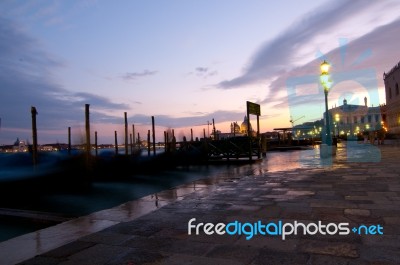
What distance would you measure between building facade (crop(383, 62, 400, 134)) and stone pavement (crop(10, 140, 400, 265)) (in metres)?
48.1

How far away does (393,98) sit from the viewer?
52.9 metres

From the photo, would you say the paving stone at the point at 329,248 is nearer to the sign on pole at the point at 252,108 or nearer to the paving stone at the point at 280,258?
the paving stone at the point at 280,258

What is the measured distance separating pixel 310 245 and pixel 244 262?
38.4 inches

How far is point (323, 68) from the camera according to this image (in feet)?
57.9

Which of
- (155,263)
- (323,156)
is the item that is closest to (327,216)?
(155,263)

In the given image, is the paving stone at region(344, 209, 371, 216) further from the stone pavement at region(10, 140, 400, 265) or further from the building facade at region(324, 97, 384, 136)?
the building facade at region(324, 97, 384, 136)

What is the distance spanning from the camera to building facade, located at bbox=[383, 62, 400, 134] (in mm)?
49550

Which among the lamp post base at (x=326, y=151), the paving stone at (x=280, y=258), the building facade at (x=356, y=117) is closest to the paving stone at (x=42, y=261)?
the paving stone at (x=280, y=258)

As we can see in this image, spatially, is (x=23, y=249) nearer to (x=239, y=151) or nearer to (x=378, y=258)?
(x=378, y=258)

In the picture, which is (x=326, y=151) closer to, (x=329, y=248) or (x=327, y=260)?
(x=329, y=248)

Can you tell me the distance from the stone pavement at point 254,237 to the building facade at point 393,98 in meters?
48.1

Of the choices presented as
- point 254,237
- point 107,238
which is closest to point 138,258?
point 107,238

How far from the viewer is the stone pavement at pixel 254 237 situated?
370 cm

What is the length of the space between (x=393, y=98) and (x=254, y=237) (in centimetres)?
5778
